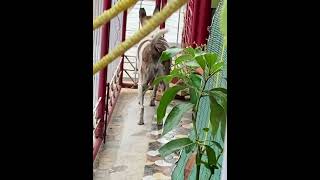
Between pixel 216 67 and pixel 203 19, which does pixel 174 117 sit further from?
pixel 203 19

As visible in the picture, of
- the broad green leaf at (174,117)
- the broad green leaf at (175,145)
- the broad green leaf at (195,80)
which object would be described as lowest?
the broad green leaf at (175,145)

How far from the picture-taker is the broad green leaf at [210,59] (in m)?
1.21

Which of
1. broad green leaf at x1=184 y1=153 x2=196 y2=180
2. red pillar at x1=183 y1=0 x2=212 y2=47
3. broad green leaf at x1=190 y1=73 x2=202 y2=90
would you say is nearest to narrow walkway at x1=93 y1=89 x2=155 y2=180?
red pillar at x1=183 y1=0 x2=212 y2=47

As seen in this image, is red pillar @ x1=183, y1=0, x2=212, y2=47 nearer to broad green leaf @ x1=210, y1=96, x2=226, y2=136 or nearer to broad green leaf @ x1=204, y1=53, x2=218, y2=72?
broad green leaf @ x1=204, y1=53, x2=218, y2=72

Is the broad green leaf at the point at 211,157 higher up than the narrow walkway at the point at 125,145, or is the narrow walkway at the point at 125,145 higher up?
the broad green leaf at the point at 211,157

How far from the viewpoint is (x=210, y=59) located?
121cm

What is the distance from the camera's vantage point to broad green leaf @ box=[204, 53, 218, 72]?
1.21 meters

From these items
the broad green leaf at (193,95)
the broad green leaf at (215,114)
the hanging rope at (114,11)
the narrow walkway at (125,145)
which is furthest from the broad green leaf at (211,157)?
the narrow walkway at (125,145)

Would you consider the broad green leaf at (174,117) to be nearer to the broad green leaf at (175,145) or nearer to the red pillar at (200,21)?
the broad green leaf at (175,145)
